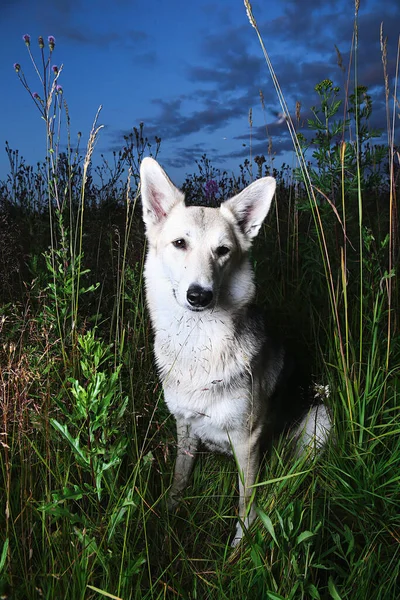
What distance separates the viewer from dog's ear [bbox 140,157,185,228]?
2.44 metres

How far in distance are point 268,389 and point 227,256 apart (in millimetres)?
741

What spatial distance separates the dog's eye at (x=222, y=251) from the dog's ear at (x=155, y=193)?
39 centimetres

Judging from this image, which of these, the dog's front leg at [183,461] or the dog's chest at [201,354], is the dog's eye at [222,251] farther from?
the dog's front leg at [183,461]

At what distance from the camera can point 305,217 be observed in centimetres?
542

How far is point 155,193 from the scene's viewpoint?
2623mm

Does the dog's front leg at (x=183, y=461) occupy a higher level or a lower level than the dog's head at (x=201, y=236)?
lower

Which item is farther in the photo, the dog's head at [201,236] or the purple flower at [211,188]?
the purple flower at [211,188]

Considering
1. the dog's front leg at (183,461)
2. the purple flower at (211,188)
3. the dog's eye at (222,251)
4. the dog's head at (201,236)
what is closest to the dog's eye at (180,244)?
the dog's head at (201,236)

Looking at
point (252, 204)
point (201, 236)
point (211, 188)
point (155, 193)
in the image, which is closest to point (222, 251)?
point (201, 236)

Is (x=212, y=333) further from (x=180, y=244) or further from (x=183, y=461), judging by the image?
(x=183, y=461)

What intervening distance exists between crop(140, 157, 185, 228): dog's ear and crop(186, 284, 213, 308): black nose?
26.7 inches

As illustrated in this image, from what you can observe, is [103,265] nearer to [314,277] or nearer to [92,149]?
[314,277]

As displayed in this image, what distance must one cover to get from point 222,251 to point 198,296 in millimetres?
460

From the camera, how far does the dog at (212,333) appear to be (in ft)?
7.60
